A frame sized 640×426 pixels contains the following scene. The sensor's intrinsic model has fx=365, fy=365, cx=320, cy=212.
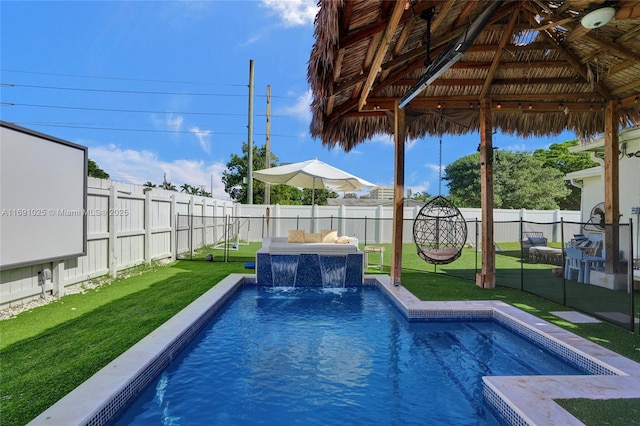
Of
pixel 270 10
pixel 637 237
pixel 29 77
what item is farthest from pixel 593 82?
pixel 29 77

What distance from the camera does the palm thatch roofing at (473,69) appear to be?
4.38m

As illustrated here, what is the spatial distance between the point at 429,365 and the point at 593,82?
582 centimetres

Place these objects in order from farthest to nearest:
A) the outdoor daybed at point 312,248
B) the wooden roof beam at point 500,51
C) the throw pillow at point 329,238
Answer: the throw pillow at point 329,238
the outdoor daybed at point 312,248
the wooden roof beam at point 500,51

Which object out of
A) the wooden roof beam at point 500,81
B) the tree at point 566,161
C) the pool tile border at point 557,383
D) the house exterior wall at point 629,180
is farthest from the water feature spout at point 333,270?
the tree at point 566,161

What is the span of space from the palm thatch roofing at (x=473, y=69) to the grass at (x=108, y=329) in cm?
338

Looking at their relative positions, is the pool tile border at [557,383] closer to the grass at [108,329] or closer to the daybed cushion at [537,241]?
the grass at [108,329]

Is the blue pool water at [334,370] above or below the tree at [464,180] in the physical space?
below

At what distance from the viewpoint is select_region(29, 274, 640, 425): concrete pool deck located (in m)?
2.43

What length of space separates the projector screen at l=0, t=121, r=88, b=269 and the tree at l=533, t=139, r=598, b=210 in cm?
3051

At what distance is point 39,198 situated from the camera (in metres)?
5.11

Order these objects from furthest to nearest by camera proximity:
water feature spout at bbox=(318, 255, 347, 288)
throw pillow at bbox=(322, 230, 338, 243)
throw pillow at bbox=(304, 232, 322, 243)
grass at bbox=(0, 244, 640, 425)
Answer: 1. throw pillow at bbox=(304, 232, 322, 243)
2. throw pillow at bbox=(322, 230, 338, 243)
3. water feature spout at bbox=(318, 255, 347, 288)
4. grass at bbox=(0, 244, 640, 425)

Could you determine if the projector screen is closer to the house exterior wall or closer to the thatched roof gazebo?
the thatched roof gazebo

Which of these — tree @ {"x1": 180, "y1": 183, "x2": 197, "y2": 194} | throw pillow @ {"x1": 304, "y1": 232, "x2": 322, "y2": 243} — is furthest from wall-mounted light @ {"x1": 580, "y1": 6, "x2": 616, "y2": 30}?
tree @ {"x1": 180, "y1": 183, "x2": 197, "y2": 194}

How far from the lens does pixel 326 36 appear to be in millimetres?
4164
